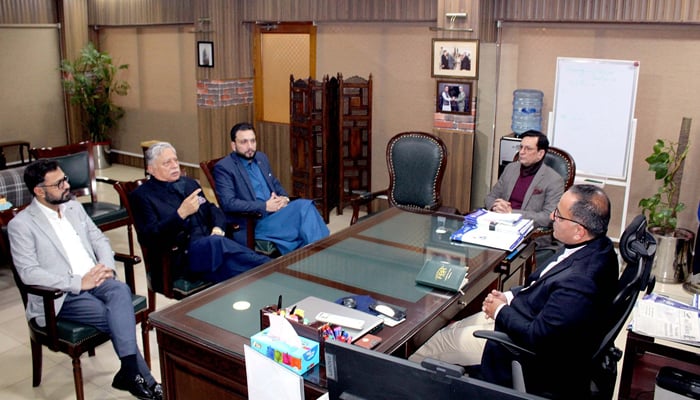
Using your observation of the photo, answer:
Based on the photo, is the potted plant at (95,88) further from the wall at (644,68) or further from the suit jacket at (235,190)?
the wall at (644,68)

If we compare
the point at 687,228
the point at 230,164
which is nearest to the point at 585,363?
the point at 230,164

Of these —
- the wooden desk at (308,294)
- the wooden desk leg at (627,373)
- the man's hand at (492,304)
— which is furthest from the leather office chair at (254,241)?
the wooden desk leg at (627,373)

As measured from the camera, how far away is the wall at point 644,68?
4.96 metres

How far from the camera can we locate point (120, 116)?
902 centimetres

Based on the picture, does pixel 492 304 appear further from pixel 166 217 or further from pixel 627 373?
pixel 166 217

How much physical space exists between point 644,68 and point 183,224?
3.84 meters

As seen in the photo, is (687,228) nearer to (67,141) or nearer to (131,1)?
(131,1)

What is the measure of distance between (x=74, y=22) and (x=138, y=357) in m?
7.03

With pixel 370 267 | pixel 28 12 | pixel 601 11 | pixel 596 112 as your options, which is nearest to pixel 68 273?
pixel 370 267

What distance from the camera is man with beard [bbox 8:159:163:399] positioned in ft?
10.0

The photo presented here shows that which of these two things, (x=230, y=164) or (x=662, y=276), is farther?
(x=662, y=276)

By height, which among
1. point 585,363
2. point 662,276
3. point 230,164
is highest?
point 230,164

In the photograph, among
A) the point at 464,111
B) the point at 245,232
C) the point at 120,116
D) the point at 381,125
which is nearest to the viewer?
the point at 245,232

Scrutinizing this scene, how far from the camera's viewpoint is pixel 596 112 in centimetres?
511
